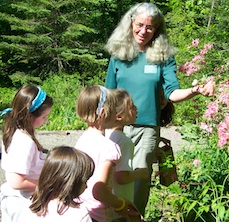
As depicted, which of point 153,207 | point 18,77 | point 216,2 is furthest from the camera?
point 18,77

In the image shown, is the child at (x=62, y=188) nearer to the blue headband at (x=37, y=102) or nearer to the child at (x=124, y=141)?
the blue headband at (x=37, y=102)

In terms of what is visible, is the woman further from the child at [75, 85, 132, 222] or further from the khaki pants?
the child at [75, 85, 132, 222]

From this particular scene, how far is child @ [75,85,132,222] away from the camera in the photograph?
263 centimetres

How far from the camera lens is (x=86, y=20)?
16.8 meters

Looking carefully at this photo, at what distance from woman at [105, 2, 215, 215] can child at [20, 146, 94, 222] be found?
133 cm

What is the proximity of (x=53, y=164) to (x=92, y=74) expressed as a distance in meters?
14.6

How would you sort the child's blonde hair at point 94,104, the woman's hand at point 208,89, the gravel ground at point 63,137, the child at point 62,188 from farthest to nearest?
the gravel ground at point 63,137
the woman's hand at point 208,89
the child's blonde hair at point 94,104
the child at point 62,188

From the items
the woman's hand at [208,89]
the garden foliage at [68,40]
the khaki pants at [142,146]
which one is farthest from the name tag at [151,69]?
the garden foliage at [68,40]

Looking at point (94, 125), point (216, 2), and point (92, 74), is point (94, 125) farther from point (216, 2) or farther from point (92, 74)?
point (92, 74)

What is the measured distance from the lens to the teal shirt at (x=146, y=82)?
3.54m

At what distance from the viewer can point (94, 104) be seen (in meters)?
2.79

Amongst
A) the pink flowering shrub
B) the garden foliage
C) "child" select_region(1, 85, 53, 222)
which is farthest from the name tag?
the garden foliage

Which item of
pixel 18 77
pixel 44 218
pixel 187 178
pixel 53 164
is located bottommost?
pixel 18 77

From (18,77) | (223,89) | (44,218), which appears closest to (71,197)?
(44,218)
